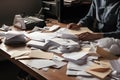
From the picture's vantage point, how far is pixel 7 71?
3.00m

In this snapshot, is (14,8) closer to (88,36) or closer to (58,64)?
(88,36)

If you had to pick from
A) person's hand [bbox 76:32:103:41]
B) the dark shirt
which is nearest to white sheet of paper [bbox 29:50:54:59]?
person's hand [bbox 76:32:103:41]

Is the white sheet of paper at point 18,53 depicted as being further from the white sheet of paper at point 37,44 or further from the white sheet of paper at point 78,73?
the white sheet of paper at point 78,73

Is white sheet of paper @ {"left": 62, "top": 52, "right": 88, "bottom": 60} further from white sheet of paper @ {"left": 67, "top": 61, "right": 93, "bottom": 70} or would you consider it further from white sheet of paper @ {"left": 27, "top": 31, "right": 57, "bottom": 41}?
white sheet of paper @ {"left": 27, "top": 31, "right": 57, "bottom": 41}

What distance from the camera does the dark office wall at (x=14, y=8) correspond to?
3006mm

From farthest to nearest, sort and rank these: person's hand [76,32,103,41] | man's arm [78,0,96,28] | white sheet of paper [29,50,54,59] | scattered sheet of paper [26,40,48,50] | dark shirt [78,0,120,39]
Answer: man's arm [78,0,96,28], dark shirt [78,0,120,39], person's hand [76,32,103,41], scattered sheet of paper [26,40,48,50], white sheet of paper [29,50,54,59]

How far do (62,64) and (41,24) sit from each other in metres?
0.98

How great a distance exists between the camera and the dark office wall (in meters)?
3.01

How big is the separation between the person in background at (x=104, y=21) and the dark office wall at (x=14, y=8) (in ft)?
3.27

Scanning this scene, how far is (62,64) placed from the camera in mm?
1442

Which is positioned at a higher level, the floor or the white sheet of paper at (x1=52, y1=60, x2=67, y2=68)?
the white sheet of paper at (x1=52, y1=60, x2=67, y2=68)

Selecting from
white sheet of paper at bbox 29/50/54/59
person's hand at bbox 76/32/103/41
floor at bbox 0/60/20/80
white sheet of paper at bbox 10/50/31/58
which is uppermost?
person's hand at bbox 76/32/103/41

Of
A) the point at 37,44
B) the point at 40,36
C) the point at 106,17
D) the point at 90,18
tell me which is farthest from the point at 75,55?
the point at 90,18

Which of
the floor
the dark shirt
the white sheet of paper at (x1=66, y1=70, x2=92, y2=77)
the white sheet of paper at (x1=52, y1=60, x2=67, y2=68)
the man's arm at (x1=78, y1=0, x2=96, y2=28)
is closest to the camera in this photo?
the white sheet of paper at (x1=66, y1=70, x2=92, y2=77)
